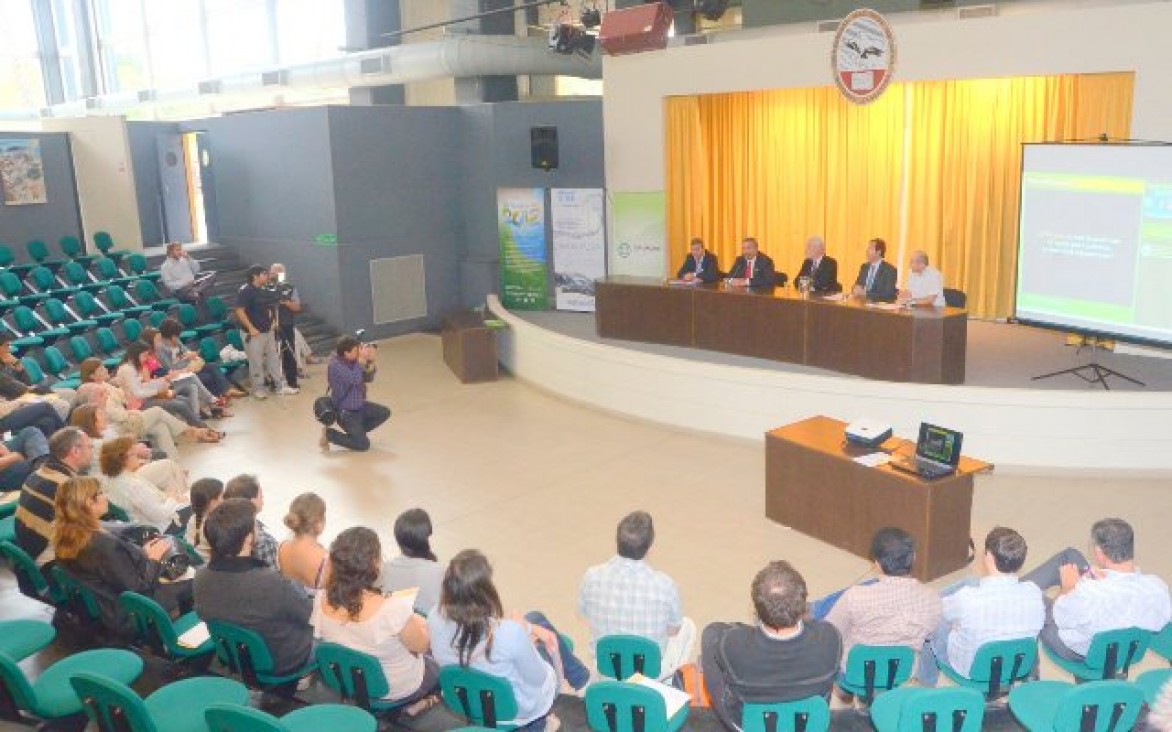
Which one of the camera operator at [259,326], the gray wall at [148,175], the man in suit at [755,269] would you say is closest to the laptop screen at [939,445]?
the man in suit at [755,269]

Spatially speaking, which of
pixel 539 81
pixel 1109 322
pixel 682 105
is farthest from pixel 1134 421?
pixel 539 81

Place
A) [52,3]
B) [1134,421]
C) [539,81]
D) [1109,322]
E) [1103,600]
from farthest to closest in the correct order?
[52,3], [539,81], [1109,322], [1134,421], [1103,600]

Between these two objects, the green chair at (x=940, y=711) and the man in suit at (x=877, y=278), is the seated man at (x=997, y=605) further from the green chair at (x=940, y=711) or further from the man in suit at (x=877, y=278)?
the man in suit at (x=877, y=278)

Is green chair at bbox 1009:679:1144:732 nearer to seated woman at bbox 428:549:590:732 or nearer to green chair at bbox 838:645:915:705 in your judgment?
green chair at bbox 838:645:915:705

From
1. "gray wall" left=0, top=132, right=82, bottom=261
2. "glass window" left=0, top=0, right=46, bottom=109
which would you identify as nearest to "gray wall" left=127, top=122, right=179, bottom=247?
"gray wall" left=0, top=132, right=82, bottom=261

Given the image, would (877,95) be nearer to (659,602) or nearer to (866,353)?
(866,353)

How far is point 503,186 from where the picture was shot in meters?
14.4

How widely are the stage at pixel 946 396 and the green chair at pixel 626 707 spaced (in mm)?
5337

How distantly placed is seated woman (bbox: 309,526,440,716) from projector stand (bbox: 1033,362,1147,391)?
6502mm

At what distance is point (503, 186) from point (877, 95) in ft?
20.0

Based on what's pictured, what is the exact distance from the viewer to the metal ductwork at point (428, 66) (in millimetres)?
13930

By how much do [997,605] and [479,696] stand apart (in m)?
2.24

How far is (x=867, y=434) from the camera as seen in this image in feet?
22.2

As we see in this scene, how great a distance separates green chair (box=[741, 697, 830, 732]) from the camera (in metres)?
3.61
